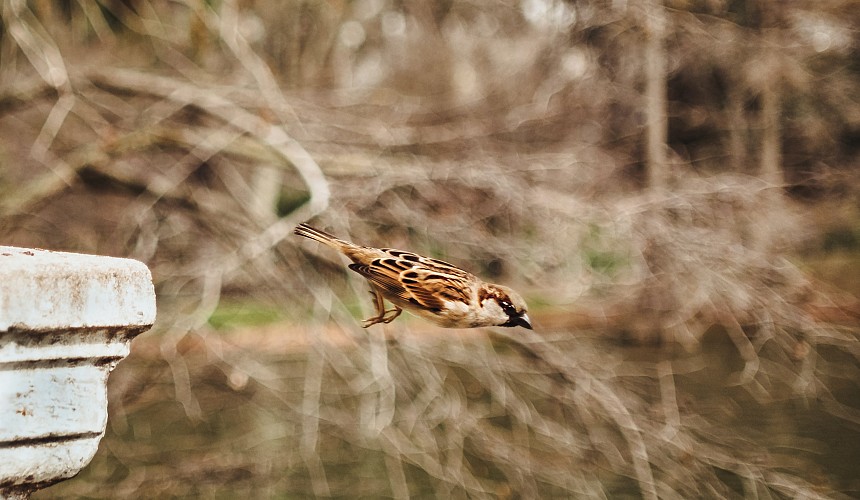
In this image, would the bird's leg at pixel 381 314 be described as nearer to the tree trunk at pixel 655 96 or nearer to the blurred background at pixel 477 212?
the blurred background at pixel 477 212

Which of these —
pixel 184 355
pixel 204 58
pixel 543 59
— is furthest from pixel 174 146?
pixel 543 59

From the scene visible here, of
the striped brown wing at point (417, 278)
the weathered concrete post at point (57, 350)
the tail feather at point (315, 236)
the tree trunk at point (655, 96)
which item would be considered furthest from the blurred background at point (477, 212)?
the weathered concrete post at point (57, 350)

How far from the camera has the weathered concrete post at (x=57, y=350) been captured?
1.16 m

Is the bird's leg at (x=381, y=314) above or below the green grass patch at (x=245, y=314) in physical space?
above

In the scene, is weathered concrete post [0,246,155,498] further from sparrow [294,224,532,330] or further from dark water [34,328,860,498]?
dark water [34,328,860,498]

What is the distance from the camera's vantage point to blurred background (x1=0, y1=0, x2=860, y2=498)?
389 cm

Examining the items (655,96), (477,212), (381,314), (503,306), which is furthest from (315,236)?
(655,96)

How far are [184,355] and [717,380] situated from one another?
10.4 feet

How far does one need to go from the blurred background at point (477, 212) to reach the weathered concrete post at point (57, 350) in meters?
2.26

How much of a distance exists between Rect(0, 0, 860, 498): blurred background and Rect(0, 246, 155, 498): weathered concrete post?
7.40 feet

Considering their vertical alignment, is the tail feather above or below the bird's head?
above

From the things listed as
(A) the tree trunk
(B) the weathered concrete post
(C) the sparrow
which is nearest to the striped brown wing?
(C) the sparrow

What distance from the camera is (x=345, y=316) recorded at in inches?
155

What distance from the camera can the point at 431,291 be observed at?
1.95m
